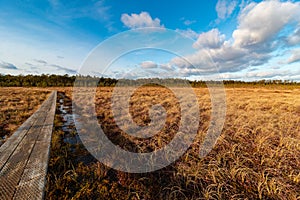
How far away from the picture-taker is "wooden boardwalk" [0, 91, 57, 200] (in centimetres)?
222

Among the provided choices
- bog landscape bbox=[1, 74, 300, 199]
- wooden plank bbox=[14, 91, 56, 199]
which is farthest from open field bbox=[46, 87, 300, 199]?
wooden plank bbox=[14, 91, 56, 199]

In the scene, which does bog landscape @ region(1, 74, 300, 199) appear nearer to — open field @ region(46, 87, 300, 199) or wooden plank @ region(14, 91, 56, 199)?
open field @ region(46, 87, 300, 199)

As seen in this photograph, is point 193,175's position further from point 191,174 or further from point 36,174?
point 36,174

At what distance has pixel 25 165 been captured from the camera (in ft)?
9.35

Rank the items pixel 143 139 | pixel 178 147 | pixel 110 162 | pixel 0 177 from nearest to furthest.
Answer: pixel 0 177 → pixel 110 162 → pixel 178 147 → pixel 143 139

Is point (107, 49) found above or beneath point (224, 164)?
above

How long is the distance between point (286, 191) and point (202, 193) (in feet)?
4.55

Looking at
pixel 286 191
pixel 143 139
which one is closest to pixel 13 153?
pixel 143 139

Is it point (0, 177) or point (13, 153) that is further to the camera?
point (13, 153)

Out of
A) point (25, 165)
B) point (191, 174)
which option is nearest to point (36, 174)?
point (25, 165)

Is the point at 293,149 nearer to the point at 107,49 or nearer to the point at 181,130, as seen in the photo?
the point at 181,130

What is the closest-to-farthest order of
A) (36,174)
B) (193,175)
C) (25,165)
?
1. (36,174)
2. (25,165)
3. (193,175)

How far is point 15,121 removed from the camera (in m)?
6.31

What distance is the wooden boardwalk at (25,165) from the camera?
2223 millimetres
